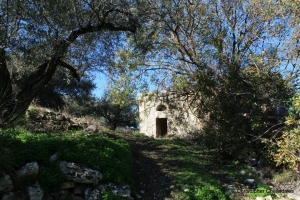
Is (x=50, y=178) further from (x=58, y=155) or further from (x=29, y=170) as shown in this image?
(x=58, y=155)

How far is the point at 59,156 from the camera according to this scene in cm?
621

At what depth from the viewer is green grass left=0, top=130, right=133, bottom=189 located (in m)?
5.73

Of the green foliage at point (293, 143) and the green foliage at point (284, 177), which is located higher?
the green foliage at point (293, 143)

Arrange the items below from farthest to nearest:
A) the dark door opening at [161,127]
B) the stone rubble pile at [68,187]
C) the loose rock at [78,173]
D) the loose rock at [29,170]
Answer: the dark door opening at [161,127] → the loose rock at [78,173] → the loose rock at [29,170] → the stone rubble pile at [68,187]

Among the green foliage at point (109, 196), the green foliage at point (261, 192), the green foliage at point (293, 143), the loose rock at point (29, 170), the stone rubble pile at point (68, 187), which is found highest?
the green foliage at point (293, 143)

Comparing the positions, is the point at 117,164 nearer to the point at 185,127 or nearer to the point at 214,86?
the point at 214,86

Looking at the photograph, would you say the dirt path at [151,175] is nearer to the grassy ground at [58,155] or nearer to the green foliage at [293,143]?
the grassy ground at [58,155]

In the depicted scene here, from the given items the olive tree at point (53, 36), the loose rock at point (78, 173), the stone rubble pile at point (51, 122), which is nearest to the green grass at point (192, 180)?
the loose rock at point (78, 173)

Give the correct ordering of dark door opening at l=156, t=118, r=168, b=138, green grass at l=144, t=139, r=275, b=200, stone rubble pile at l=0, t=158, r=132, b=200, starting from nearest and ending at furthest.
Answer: stone rubble pile at l=0, t=158, r=132, b=200, green grass at l=144, t=139, r=275, b=200, dark door opening at l=156, t=118, r=168, b=138

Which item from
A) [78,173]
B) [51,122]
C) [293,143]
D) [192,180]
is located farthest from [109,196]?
[51,122]

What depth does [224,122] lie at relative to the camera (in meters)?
9.91

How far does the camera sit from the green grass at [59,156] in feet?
18.8

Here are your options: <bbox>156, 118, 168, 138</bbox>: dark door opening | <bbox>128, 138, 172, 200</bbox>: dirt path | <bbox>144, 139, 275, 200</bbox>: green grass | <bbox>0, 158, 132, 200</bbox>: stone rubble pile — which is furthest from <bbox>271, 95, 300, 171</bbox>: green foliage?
<bbox>156, 118, 168, 138</bbox>: dark door opening

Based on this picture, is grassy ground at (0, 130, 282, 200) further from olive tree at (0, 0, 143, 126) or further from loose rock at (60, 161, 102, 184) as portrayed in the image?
olive tree at (0, 0, 143, 126)
